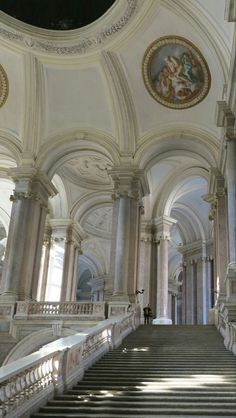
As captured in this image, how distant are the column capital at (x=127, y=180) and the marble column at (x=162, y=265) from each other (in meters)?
4.38

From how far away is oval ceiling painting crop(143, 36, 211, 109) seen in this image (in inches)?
640

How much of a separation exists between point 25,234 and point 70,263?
20.0 feet

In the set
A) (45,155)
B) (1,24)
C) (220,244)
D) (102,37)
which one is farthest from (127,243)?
(1,24)

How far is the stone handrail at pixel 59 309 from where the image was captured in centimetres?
1559

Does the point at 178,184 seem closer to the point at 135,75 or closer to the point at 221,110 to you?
the point at 135,75

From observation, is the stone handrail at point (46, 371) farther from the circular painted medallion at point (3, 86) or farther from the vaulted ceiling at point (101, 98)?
the circular painted medallion at point (3, 86)

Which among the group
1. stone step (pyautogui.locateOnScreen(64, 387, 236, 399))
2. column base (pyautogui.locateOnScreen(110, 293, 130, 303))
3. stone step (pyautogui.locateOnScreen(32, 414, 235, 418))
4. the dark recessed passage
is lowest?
stone step (pyautogui.locateOnScreen(32, 414, 235, 418))

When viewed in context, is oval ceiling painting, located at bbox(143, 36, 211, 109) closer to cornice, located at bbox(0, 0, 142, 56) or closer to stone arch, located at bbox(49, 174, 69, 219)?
cornice, located at bbox(0, 0, 142, 56)

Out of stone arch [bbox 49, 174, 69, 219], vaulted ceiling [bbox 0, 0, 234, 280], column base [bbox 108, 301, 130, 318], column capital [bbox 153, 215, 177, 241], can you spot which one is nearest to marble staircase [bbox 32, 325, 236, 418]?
column base [bbox 108, 301, 130, 318]

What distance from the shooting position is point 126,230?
17.4 m

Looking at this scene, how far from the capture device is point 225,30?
14320 mm

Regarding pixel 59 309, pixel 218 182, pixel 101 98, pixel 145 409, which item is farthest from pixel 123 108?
pixel 145 409

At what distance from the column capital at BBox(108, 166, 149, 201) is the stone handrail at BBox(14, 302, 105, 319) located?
14.2 feet

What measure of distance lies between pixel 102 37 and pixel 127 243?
720cm
